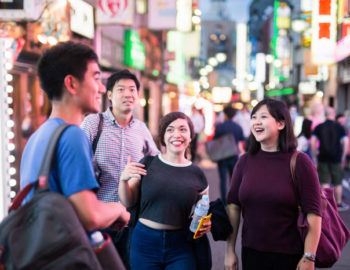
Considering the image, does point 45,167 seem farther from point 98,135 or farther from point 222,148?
point 222,148

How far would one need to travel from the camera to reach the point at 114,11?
39.6 ft

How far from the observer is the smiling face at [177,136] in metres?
3.53

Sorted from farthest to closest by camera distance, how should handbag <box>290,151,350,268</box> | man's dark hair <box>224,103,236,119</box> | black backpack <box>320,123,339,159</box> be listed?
man's dark hair <box>224,103,236,119</box>, black backpack <box>320,123,339,159</box>, handbag <box>290,151,350,268</box>

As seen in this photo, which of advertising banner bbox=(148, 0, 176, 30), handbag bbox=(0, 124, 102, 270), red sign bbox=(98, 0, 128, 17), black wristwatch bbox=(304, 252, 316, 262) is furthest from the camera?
advertising banner bbox=(148, 0, 176, 30)

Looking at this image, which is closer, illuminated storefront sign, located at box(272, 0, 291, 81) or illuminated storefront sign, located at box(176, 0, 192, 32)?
illuminated storefront sign, located at box(176, 0, 192, 32)

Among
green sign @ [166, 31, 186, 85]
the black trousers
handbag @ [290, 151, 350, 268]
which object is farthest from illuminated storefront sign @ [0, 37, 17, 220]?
green sign @ [166, 31, 186, 85]

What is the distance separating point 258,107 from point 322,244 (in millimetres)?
1055

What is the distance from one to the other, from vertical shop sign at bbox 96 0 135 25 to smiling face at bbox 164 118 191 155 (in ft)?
29.6

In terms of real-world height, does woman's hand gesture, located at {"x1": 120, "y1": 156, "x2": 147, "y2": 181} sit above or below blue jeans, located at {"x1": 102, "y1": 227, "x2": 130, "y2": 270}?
above

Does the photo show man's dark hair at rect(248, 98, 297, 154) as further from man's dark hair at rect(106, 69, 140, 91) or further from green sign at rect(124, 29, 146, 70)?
Result: green sign at rect(124, 29, 146, 70)

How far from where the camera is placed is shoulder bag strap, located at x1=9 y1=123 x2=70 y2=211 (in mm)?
1799

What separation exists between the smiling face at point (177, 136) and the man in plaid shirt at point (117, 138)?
0.41 m

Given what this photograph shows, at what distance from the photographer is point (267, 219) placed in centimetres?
304

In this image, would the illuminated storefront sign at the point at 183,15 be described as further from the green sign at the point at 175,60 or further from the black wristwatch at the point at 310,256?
the black wristwatch at the point at 310,256
